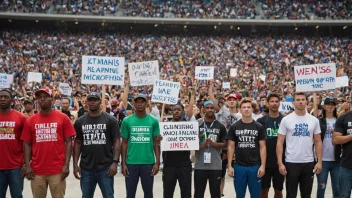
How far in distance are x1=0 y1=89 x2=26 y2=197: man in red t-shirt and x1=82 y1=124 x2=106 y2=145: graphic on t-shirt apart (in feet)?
2.70

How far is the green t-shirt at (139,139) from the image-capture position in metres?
7.04

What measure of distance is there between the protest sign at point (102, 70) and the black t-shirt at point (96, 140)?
3.33 meters

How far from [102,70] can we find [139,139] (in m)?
3.45

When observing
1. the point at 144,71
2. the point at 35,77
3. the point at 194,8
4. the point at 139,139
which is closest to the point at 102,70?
the point at 144,71

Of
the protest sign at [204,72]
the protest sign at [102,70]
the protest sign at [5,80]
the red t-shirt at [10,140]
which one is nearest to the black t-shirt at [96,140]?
the red t-shirt at [10,140]

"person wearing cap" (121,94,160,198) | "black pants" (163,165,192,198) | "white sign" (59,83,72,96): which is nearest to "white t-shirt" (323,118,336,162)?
"black pants" (163,165,192,198)

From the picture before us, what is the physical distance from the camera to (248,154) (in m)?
7.03

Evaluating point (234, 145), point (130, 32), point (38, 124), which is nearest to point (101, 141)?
point (38, 124)

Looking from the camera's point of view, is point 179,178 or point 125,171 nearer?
point 125,171

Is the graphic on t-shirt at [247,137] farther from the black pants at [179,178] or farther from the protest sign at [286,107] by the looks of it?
the protest sign at [286,107]

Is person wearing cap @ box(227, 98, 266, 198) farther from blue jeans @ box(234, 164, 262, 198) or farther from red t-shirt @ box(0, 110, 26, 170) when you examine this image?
red t-shirt @ box(0, 110, 26, 170)

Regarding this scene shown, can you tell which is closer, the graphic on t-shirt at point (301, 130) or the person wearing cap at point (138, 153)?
the graphic on t-shirt at point (301, 130)

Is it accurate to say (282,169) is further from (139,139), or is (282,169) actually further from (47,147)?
(47,147)

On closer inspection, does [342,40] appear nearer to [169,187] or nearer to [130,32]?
[130,32]
